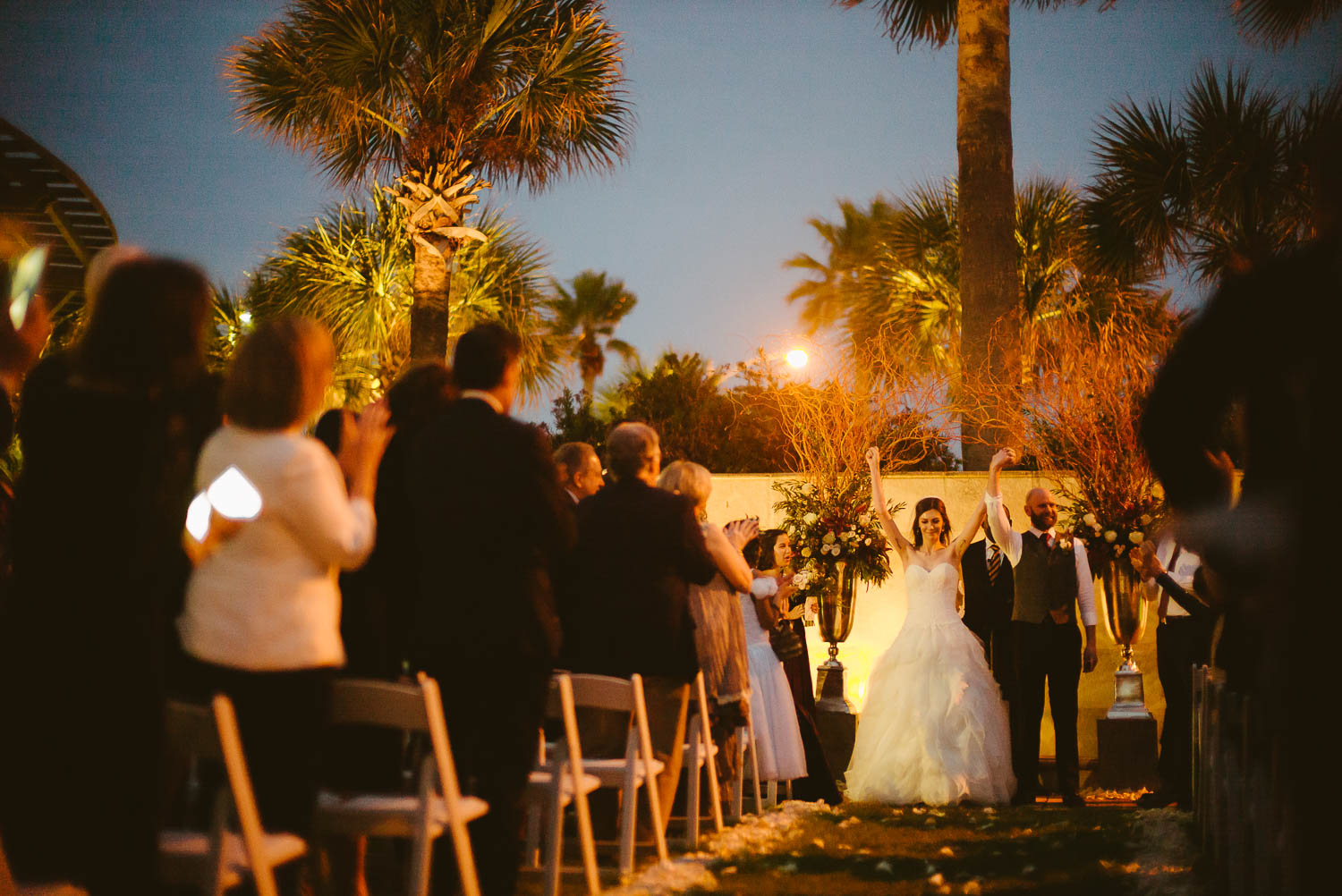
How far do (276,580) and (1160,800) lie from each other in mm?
6713

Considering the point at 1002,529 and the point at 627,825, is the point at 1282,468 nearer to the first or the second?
the point at 627,825

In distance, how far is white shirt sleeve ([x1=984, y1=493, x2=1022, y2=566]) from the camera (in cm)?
823

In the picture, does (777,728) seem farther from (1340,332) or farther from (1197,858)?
(1340,332)

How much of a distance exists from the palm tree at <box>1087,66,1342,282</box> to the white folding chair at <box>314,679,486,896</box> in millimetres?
12134

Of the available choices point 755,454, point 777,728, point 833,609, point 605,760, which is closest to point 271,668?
point 605,760

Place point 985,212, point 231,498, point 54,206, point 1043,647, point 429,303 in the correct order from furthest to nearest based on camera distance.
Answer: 1. point 985,212
2. point 429,303
3. point 54,206
4. point 1043,647
5. point 231,498

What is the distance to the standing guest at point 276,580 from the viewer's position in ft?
9.35

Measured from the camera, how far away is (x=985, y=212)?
13000mm

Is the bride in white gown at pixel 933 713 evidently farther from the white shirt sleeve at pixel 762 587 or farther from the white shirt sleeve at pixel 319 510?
the white shirt sleeve at pixel 319 510

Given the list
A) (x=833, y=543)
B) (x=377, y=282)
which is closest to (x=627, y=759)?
(x=833, y=543)

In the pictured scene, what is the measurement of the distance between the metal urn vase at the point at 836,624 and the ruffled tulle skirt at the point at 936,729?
130 centimetres

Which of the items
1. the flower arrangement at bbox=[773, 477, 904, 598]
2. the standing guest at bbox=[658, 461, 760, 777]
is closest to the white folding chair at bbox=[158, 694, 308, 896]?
the standing guest at bbox=[658, 461, 760, 777]

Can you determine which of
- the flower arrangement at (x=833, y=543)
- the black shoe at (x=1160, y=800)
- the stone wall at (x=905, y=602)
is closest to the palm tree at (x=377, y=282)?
the stone wall at (x=905, y=602)

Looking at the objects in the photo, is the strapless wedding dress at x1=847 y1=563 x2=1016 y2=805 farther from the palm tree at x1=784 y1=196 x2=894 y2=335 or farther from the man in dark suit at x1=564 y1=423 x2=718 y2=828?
the palm tree at x1=784 y1=196 x2=894 y2=335
